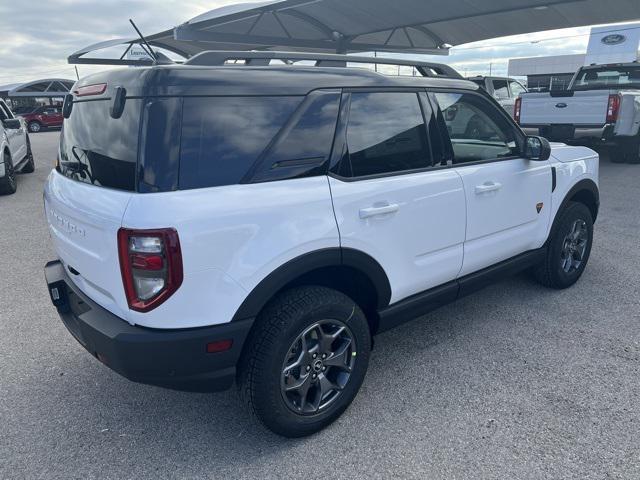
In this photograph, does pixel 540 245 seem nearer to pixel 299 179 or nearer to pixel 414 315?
pixel 414 315

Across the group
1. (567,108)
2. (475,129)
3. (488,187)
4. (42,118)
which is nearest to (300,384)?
(488,187)

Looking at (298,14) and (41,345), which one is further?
(298,14)

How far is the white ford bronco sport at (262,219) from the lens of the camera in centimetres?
207

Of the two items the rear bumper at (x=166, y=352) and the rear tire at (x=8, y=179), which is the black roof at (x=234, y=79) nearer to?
the rear bumper at (x=166, y=352)

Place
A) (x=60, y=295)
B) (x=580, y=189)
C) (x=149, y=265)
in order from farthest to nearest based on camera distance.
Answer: (x=580, y=189) < (x=60, y=295) < (x=149, y=265)

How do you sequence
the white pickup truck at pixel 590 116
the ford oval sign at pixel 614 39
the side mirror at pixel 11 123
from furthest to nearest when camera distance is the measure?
the ford oval sign at pixel 614 39 < the side mirror at pixel 11 123 < the white pickup truck at pixel 590 116

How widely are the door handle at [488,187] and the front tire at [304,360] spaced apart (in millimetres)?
1177

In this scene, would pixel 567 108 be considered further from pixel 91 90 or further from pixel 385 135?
pixel 91 90

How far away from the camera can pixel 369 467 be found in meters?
2.38

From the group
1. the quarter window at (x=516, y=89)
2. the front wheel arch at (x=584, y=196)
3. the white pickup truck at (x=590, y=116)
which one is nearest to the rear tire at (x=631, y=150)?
the white pickup truck at (x=590, y=116)

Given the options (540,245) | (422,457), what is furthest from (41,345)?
(540,245)

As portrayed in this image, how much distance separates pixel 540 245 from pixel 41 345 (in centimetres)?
385

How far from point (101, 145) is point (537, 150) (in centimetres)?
283

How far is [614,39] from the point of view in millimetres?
44875
